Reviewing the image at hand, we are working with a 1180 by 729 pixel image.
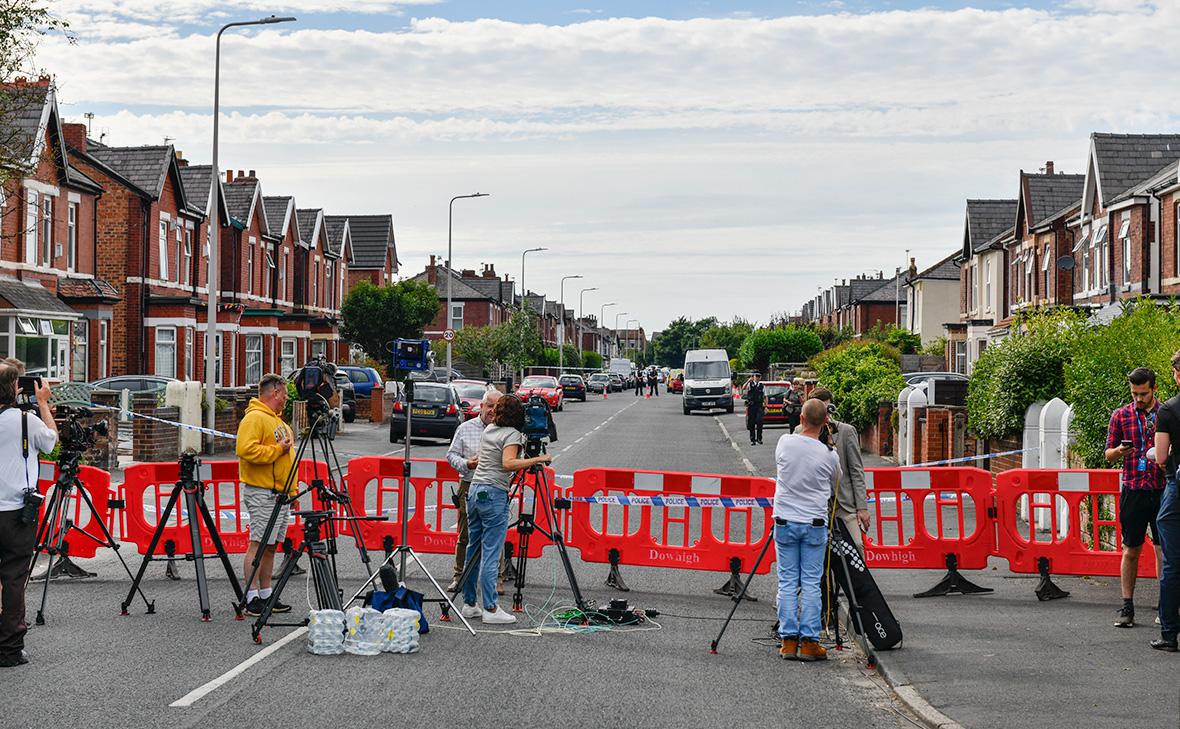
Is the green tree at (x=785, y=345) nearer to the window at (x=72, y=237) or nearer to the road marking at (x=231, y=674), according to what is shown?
the window at (x=72, y=237)

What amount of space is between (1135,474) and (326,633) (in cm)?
582

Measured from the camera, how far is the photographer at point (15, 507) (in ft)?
26.7

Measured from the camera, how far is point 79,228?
37.8 meters

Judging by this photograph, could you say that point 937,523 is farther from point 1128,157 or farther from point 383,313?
point 383,313

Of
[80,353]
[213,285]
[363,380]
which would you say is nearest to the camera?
[213,285]

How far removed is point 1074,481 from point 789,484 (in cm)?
402

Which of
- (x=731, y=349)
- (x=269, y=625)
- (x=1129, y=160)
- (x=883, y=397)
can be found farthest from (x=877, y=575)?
(x=731, y=349)

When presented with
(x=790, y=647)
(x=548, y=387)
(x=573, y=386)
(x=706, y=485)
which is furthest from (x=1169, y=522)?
(x=573, y=386)

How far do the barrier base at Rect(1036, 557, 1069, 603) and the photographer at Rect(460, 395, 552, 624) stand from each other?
4.40 metres

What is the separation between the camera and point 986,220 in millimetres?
56531

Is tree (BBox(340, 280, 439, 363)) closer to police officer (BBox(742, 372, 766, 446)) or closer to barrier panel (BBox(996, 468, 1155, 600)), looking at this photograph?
police officer (BBox(742, 372, 766, 446))

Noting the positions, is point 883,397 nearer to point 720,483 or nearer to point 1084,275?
point 1084,275

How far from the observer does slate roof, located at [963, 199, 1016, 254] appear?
5591 centimetres

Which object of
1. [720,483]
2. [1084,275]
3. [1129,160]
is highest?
[1129,160]
